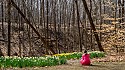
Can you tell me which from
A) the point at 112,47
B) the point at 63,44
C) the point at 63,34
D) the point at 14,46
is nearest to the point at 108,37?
the point at 112,47

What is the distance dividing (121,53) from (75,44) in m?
28.7

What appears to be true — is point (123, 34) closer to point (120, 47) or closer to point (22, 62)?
point (120, 47)

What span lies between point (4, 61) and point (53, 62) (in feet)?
8.93

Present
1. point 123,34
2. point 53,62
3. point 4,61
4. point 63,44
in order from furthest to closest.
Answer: point 63,44
point 123,34
point 53,62
point 4,61

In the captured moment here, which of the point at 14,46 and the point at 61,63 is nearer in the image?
the point at 61,63

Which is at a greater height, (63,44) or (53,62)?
(53,62)

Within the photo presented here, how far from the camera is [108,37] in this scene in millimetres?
23359

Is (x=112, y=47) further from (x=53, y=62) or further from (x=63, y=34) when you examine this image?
(x=63, y=34)

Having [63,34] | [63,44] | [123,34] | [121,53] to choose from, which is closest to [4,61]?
[123,34]

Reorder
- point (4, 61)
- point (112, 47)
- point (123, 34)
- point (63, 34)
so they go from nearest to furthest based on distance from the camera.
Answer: point (4, 61) < point (123, 34) < point (112, 47) < point (63, 34)

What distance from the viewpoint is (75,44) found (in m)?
52.5

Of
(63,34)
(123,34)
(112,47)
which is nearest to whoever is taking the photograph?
(123,34)

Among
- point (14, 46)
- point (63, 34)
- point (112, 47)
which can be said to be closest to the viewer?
point (112, 47)

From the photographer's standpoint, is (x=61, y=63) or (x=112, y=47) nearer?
(x=61, y=63)
